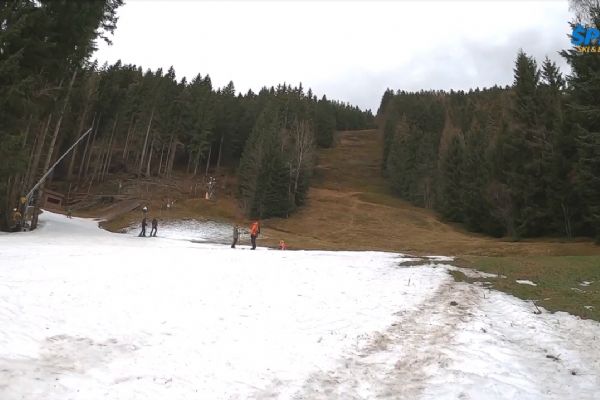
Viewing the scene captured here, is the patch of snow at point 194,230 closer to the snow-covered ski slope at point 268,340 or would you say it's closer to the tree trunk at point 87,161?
the snow-covered ski slope at point 268,340

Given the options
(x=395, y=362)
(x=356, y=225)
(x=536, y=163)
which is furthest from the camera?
(x=356, y=225)

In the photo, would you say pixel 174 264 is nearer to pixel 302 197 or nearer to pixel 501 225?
pixel 501 225

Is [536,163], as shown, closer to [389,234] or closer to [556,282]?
[389,234]

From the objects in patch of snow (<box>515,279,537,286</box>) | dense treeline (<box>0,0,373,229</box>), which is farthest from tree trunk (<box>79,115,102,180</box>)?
patch of snow (<box>515,279,537,286</box>)

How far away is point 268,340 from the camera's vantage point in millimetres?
9414

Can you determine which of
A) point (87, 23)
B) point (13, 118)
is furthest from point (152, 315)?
point (87, 23)

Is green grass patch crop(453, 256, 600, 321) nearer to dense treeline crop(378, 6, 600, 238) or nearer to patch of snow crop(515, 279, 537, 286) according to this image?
patch of snow crop(515, 279, 537, 286)

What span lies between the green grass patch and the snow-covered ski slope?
80cm

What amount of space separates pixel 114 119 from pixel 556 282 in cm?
7782

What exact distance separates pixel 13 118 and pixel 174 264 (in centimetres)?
1536

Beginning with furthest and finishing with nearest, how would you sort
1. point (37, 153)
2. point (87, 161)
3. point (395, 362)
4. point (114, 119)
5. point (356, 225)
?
point (114, 119), point (87, 161), point (356, 225), point (37, 153), point (395, 362)

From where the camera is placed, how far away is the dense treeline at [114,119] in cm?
2472

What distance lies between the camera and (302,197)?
2687 inches

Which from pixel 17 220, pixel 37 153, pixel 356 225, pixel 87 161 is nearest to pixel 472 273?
pixel 17 220
